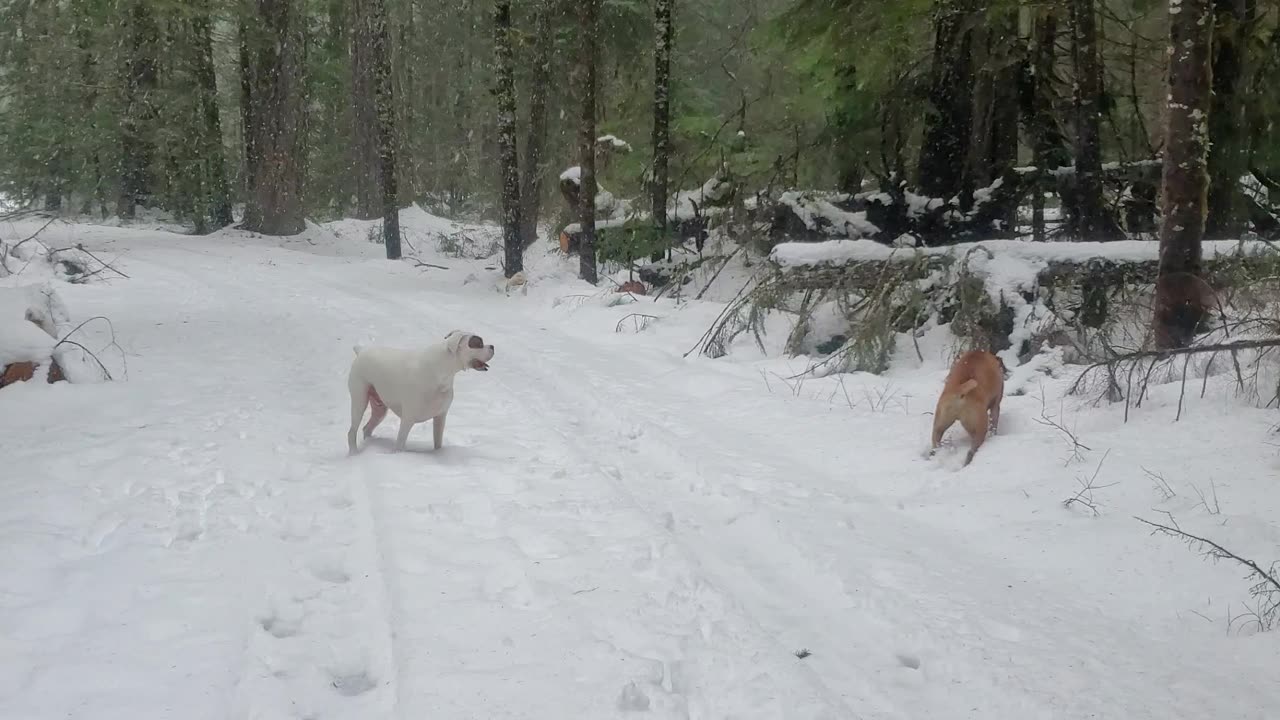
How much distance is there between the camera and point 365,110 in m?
25.8

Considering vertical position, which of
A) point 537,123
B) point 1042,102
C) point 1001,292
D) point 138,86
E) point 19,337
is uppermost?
point 138,86

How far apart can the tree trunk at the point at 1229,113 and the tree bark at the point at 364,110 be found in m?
17.8

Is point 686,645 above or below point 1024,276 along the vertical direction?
below

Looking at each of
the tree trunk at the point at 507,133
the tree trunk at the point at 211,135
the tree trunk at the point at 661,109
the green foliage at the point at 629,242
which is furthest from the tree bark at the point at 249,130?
the tree trunk at the point at 661,109

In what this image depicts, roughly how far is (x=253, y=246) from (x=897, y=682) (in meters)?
22.8

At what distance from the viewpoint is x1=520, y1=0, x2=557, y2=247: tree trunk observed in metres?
19.4

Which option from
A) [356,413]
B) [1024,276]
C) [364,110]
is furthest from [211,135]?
[1024,276]

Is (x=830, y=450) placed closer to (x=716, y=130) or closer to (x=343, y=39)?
(x=716, y=130)

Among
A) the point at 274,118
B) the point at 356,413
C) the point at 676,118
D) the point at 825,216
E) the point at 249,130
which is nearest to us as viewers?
the point at 356,413

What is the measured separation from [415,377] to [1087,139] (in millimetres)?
8681

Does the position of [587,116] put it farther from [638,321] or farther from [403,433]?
[403,433]

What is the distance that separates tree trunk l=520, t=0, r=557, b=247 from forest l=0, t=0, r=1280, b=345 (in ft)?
0.25

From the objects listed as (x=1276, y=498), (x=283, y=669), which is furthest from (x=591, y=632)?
(x=1276, y=498)

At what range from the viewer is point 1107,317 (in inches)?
304
